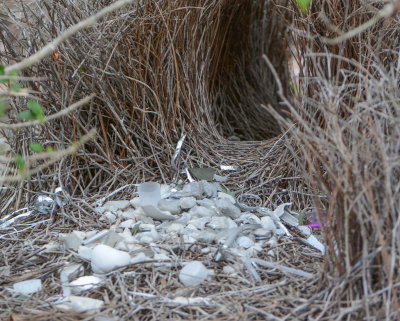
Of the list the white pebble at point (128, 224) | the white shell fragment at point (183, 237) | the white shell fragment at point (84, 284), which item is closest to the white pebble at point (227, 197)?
the white shell fragment at point (183, 237)

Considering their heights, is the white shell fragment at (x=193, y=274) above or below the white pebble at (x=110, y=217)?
below

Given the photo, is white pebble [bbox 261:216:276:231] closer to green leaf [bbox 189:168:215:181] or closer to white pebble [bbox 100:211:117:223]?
green leaf [bbox 189:168:215:181]

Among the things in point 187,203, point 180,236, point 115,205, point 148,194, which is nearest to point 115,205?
point 115,205

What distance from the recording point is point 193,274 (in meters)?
1.45

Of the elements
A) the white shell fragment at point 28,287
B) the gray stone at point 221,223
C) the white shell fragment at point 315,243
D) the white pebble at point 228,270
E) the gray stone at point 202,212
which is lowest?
the white shell fragment at point 315,243

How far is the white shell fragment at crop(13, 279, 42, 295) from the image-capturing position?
1.48 meters

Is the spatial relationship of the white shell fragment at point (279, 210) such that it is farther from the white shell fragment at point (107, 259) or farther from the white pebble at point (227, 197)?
the white shell fragment at point (107, 259)

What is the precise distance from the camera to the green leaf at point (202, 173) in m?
2.08

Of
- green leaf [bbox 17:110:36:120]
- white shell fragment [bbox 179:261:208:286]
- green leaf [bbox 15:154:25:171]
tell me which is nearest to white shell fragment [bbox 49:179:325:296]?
white shell fragment [bbox 179:261:208:286]

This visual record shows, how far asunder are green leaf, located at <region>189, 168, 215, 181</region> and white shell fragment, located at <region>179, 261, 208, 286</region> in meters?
0.65

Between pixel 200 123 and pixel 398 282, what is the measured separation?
1.23 meters

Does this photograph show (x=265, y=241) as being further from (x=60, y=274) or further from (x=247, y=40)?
(x=247, y=40)

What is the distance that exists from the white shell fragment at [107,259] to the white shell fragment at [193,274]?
0.54ft

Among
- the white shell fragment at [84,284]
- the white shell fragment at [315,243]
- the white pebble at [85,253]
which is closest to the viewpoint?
the white shell fragment at [84,284]
